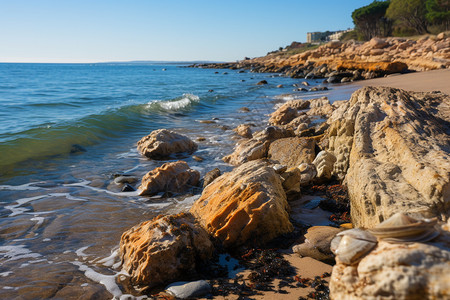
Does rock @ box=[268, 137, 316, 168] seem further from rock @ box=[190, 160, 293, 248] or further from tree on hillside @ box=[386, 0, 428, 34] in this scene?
tree on hillside @ box=[386, 0, 428, 34]

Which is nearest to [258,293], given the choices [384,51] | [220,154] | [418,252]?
[418,252]

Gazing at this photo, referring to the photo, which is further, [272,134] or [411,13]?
[411,13]

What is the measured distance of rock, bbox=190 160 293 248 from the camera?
3734 millimetres

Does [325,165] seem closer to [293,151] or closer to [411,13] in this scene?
[293,151]

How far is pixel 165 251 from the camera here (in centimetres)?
331

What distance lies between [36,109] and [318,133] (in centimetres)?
1424

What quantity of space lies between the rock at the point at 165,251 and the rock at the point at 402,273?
183 cm

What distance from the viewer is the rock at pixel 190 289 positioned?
9.91 ft

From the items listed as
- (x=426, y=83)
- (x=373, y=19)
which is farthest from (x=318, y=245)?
(x=373, y=19)

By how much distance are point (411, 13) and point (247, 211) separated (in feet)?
201

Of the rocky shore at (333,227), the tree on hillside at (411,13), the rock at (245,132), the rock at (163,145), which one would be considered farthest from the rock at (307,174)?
the tree on hillside at (411,13)

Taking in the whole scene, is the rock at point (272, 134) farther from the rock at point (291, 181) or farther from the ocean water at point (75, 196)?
the rock at point (291, 181)

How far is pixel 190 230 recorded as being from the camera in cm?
360

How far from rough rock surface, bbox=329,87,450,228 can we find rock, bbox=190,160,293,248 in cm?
87
